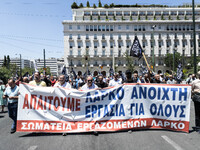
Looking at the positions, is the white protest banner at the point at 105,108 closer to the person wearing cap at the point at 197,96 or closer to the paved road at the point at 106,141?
the person wearing cap at the point at 197,96

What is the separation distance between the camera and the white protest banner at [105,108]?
5590 millimetres

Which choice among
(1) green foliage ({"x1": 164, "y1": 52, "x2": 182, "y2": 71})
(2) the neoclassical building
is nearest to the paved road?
(1) green foliage ({"x1": 164, "y1": 52, "x2": 182, "y2": 71})

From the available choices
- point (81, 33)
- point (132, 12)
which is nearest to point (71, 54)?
point (81, 33)

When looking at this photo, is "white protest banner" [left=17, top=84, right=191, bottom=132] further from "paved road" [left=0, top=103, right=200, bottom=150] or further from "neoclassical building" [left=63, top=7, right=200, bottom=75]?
"neoclassical building" [left=63, top=7, right=200, bottom=75]

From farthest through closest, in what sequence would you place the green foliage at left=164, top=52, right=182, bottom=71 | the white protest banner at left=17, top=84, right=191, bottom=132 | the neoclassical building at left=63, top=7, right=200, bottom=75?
the neoclassical building at left=63, top=7, right=200, bottom=75
the green foliage at left=164, top=52, right=182, bottom=71
the white protest banner at left=17, top=84, right=191, bottom=132

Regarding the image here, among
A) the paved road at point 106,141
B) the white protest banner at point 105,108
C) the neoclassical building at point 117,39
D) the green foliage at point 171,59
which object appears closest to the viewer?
the paved road at point 106,141

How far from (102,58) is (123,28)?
13.4 m

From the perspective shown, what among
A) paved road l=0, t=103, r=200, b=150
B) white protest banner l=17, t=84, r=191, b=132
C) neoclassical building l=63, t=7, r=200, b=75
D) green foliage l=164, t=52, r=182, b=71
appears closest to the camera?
paved road l=0, t=103, r=200, b=150

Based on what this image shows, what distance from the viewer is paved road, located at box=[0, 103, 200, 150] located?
447 centimetres

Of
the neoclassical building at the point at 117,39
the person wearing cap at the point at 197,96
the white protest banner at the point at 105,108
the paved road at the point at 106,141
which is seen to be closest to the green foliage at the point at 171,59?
the neoclassical building at the point at 117,39

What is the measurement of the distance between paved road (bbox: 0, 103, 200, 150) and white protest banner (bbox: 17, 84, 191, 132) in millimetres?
248

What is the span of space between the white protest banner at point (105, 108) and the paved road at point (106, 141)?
0.25m

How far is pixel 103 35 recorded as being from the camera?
2756 inches

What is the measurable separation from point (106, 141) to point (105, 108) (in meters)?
1.12
